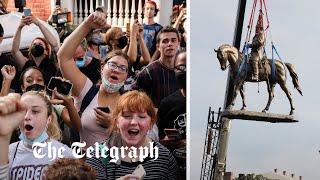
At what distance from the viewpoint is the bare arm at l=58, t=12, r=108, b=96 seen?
3543 mm

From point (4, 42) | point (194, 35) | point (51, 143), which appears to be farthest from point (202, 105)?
point (4, 42)

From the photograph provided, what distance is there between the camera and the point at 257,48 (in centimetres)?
352

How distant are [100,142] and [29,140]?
32cm

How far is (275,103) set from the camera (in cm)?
351

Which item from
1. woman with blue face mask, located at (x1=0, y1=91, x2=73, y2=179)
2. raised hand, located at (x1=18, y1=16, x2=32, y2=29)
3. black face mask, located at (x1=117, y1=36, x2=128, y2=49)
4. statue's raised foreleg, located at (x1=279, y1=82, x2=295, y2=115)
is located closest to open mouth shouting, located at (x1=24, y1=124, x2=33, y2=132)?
woman with blue face mask, located at (x1=0, y1=91, x2=73, y2=179)

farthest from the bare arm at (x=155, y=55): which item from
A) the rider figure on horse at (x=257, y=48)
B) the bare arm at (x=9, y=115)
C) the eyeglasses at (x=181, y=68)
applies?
the bare arm at (x=9, y=115)

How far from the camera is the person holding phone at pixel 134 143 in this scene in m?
3.58

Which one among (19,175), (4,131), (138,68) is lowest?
(19,175)

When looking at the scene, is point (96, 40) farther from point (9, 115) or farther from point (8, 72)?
point (9, 115)

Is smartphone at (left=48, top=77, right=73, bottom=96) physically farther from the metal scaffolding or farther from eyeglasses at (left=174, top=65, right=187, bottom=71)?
the metal scaffolding

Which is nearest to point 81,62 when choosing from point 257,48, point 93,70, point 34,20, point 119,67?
Answer: point 93,70

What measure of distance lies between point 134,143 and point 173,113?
22 centimetres

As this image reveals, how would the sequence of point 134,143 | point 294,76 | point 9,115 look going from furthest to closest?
point 134,143 → point 294,76 → point 9,115

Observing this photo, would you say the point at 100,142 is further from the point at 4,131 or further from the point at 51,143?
the point at 4,131
